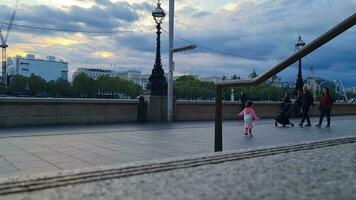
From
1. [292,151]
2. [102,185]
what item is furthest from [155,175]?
[292,151]

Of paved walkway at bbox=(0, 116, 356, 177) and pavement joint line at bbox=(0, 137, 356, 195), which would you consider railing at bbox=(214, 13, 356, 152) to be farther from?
paved walkway at bbox=(0, 116, 356, 177)

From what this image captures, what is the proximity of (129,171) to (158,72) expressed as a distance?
1516 cm

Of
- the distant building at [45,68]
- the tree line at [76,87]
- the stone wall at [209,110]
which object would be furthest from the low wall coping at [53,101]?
the distant building at [45,68]

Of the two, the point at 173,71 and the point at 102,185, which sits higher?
the point at 173,71

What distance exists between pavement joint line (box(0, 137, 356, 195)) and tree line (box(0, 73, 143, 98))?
58.1 m

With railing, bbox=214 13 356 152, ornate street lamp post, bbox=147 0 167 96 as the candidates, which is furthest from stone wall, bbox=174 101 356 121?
railing, bbox=214 13 356 152

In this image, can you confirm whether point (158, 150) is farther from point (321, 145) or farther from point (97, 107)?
point (97, 107)

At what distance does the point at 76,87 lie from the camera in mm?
66375

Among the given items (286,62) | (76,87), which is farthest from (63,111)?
(76,87)

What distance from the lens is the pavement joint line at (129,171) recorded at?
461 centimetres

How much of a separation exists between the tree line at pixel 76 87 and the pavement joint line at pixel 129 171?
191 ft

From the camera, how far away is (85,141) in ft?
36.1

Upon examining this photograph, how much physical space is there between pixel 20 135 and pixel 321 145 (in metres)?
7.96

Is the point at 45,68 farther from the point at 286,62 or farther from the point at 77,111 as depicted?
the point at 286,62
